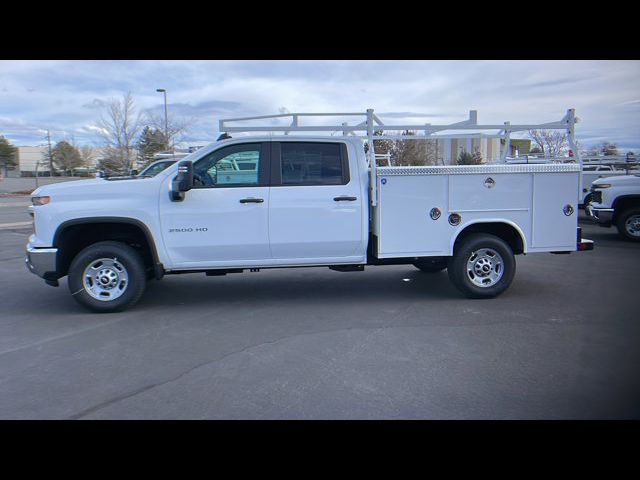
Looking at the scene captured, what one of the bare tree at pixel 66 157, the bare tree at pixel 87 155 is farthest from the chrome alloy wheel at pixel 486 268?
the bare tree at pixel 87 155

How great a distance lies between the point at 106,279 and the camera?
268 inches

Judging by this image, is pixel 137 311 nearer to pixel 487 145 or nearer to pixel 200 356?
pixel 200 356

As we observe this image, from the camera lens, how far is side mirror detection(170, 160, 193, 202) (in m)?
6.49

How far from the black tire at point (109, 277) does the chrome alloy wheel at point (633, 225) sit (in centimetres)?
1129

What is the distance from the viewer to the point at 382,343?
5617 mm

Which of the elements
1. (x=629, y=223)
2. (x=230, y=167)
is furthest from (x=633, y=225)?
(x=230, y=167)

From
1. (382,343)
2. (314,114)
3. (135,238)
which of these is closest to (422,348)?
(382,343)

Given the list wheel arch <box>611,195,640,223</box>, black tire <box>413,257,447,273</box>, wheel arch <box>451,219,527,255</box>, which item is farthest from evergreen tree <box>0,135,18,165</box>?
wheel arch <box>451,219,527,255</box>

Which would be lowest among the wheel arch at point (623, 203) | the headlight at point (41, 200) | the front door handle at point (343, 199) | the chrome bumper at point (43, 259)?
the chrome bumper at point (43, 259)

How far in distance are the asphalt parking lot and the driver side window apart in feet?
5.26

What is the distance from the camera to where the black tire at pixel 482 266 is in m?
7.22

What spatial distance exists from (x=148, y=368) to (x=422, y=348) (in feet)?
8.47

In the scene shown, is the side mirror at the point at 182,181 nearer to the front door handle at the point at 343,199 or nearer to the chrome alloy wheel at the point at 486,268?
the front door handle at the point at 343,199

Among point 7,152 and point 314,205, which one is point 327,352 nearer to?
point 314,205
